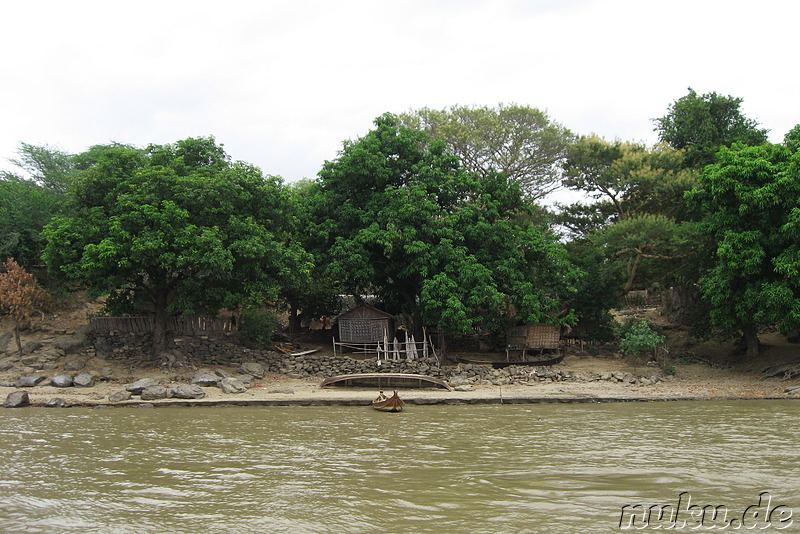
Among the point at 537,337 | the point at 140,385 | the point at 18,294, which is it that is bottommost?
the point at 140,385

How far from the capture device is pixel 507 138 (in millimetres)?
29469

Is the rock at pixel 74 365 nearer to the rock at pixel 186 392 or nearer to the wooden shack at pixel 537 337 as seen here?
the rock at pixel 186 392

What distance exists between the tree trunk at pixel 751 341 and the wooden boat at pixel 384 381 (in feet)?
40.5

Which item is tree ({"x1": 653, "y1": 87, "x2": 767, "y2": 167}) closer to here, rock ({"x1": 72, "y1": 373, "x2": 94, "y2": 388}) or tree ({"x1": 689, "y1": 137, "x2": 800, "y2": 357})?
tree ({"x1": 689, "y1": 137, "x2": 800, "y2": 357})

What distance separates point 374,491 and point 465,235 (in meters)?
15.1

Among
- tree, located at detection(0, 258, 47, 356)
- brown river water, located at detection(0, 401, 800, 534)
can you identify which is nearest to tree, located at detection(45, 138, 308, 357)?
tree, located at detection(0, 258, 47, 356)

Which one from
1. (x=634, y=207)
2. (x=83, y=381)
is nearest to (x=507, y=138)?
(x=634, y=207)

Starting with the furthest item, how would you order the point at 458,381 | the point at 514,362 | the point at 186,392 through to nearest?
the point at 514,362 → the point at 458,381 → the point at 186,392

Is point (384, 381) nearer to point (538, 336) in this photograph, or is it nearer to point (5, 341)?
point (538, 336)

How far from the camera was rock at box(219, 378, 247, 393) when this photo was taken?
18359mm

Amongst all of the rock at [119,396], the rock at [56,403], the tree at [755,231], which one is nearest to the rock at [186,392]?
the rock at [119,396]

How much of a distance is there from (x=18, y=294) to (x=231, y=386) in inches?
321

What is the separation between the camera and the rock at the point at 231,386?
1836 centimetres

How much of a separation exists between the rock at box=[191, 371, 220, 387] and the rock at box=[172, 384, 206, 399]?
1.16m
